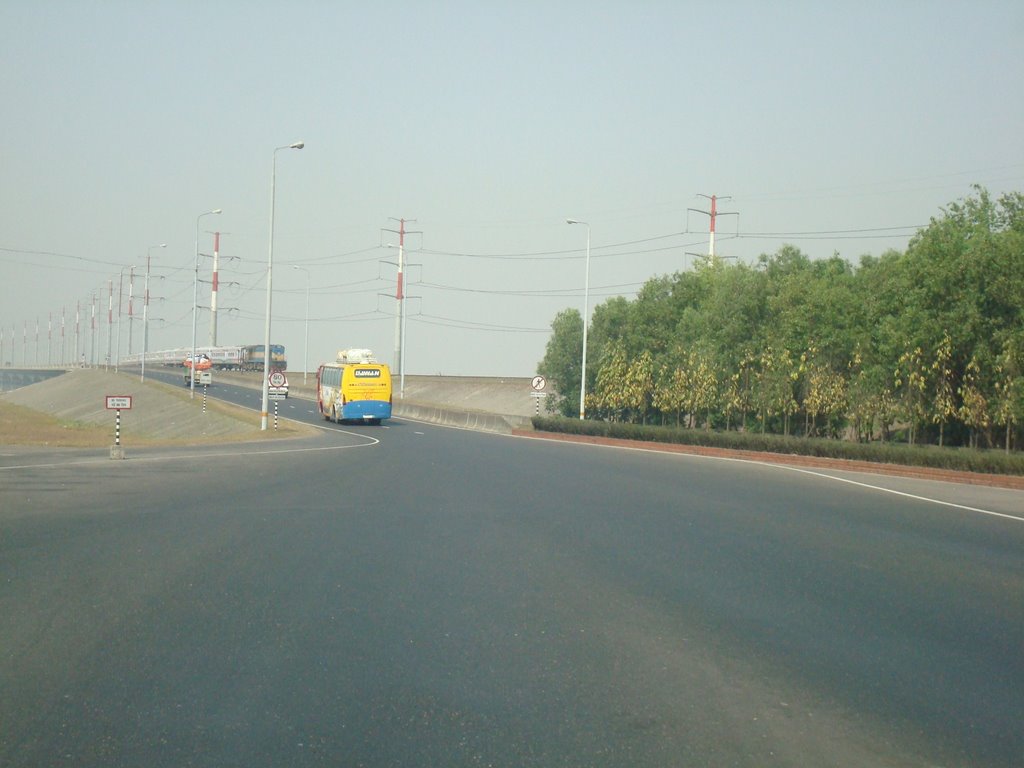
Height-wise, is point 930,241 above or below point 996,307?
above

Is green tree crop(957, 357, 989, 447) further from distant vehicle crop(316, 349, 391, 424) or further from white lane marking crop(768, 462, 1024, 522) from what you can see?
distant vehicle crop(316, 349, 391, 424)

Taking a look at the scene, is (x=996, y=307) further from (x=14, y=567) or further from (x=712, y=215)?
(x=712, y=215)

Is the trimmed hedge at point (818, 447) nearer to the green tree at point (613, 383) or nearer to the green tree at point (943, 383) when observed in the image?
the green tree at point (943, 383)

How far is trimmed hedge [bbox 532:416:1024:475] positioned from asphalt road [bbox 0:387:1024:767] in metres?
10.6

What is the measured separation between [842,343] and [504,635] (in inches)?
1379

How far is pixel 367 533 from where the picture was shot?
14516 mm

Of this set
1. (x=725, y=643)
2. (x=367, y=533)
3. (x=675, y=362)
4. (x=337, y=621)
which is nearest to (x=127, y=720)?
(x=337, y=621)

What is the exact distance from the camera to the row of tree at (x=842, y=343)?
32.3 metres

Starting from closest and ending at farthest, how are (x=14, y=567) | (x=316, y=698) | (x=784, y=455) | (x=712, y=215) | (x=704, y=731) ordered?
(x=704, y=731), (x=316, y=698), (x=14, y=567), (x=784, y=455), (x=712, y=215)

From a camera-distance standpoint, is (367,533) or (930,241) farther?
(930,241)

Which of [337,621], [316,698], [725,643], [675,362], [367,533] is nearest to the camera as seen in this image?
[316,698]

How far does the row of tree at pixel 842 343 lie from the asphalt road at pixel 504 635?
15.8 metres

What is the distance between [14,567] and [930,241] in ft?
99.4

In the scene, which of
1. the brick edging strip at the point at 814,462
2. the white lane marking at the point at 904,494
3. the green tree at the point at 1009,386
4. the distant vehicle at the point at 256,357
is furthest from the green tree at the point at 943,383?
the distant vehicle at the point at 256,357
